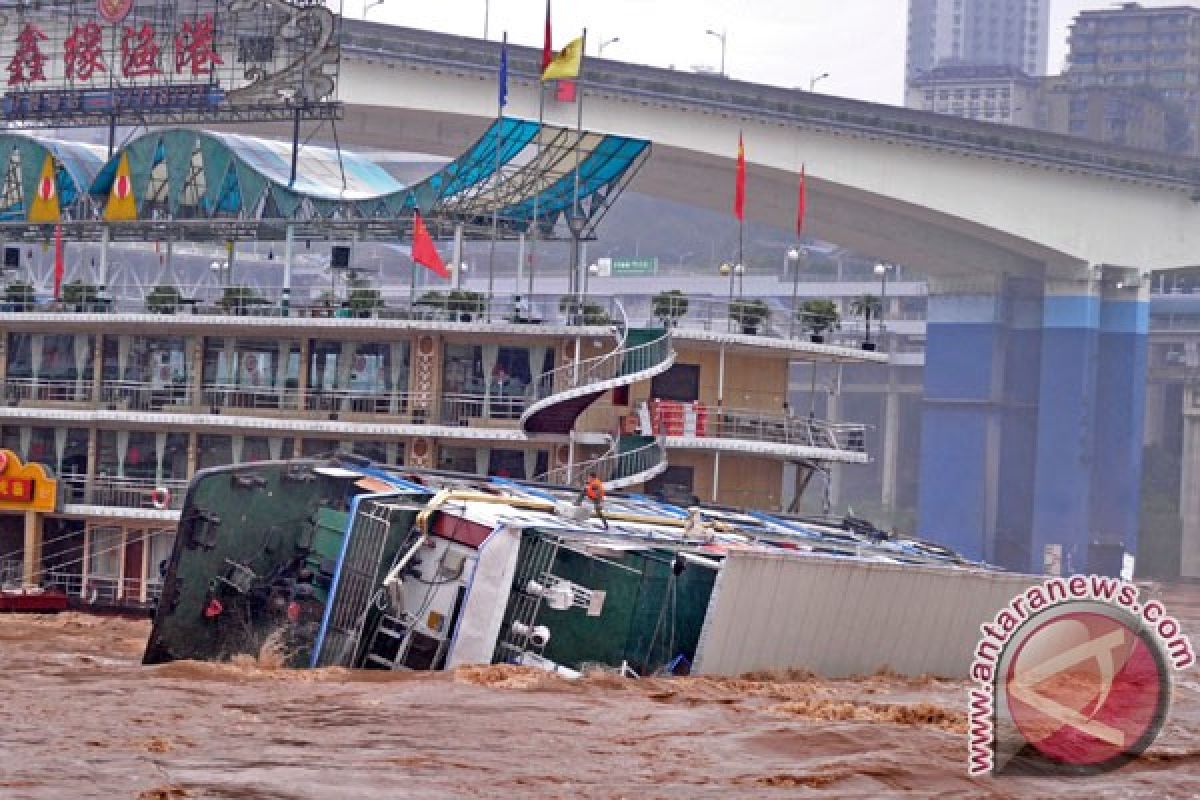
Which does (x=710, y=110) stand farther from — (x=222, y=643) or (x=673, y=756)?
(x=673, y=756)

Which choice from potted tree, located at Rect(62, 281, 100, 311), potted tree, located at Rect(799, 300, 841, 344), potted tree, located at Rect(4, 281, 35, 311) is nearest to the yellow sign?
potted tree, located at Rect(62, 281, 100, 311)

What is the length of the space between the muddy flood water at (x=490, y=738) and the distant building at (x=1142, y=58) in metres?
152

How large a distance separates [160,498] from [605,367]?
9.59m

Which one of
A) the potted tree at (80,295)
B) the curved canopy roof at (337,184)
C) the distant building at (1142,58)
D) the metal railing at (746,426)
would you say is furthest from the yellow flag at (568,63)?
the distant building at (1142,58)

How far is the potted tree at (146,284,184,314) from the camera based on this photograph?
49375mm

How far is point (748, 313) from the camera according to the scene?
47.7m

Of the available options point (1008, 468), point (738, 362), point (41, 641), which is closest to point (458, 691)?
point (41, 641)

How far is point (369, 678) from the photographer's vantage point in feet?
99.3

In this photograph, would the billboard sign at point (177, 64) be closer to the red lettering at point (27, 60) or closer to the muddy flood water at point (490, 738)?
the red lettering at point (27, 60)

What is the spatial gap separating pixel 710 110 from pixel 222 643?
44.1 m

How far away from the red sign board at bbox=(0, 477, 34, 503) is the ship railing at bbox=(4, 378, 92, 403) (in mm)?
3826

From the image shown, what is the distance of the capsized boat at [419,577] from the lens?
30.9 metres

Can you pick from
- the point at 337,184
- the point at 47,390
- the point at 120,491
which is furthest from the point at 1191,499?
the point at 120,491

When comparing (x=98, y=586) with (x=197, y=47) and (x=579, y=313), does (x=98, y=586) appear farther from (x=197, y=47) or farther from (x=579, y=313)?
(x=197, y=47)
